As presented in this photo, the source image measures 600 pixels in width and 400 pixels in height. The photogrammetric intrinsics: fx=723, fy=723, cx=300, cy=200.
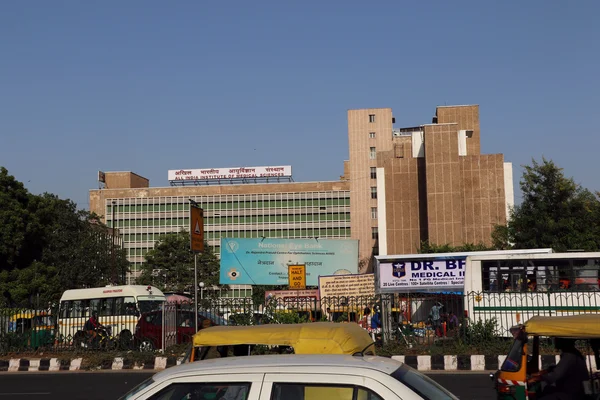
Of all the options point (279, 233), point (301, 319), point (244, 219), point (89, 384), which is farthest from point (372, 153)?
point (89, 384)

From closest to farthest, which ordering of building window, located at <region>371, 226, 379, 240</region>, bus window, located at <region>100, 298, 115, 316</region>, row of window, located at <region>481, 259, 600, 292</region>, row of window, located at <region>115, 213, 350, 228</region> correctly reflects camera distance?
row of window, located at <region>481, 259, 600, 292</region> < bus window, located at <region>100, 298, 115, 316</region> < building window, located at <region>371, 226, 379, 240</region> < row of window, located at <region>115, 213, 350, 228</region>

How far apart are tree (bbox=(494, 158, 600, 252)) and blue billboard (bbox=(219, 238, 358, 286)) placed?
10.8m

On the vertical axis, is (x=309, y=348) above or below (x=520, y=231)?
below

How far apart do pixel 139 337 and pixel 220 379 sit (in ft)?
59.2

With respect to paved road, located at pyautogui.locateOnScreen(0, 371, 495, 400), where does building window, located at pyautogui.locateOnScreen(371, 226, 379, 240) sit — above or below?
above

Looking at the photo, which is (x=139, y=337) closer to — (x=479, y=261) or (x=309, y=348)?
(x=479, y=261)

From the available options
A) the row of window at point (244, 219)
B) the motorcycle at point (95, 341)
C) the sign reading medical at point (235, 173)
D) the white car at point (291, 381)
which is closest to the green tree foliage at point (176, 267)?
the row of window at point (244, 219)

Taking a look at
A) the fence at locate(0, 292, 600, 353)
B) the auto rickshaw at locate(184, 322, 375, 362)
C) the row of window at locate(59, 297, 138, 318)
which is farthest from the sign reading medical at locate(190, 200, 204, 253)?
the row of window at locate(59, 297, 138, 318)

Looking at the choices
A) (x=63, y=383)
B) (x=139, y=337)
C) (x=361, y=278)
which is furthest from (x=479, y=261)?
(x=63, y=383)

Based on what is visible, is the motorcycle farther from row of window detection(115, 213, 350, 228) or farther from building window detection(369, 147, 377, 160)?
row of window detection(115, 213, 350, 228)

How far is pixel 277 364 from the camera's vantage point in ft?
14.1

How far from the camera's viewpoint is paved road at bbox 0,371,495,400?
13992 millimetres

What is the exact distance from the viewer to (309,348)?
790 cm

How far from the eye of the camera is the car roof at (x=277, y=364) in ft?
13.9
